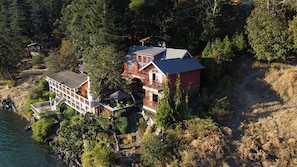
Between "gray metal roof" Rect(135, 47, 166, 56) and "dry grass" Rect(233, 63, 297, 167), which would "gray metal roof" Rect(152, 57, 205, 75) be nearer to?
"gray metal roof" Rect(135, 47, 166, 56)

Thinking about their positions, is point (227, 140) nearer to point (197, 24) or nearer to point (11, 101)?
point (197, 24)

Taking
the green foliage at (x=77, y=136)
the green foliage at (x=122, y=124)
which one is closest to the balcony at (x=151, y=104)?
the green foliage at (x=122, y=124)

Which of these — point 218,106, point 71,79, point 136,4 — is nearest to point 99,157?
point 218,106

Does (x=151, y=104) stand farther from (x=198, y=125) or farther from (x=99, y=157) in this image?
(x=99, y=157)

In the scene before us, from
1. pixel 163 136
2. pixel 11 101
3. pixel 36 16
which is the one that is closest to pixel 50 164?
pixel 163 136

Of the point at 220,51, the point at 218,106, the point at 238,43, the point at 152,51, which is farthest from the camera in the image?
the point at 152,51

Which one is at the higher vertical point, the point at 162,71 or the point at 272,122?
the point at 162,71

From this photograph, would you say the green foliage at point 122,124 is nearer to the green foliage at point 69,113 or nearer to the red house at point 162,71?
the red house at point 162,71
